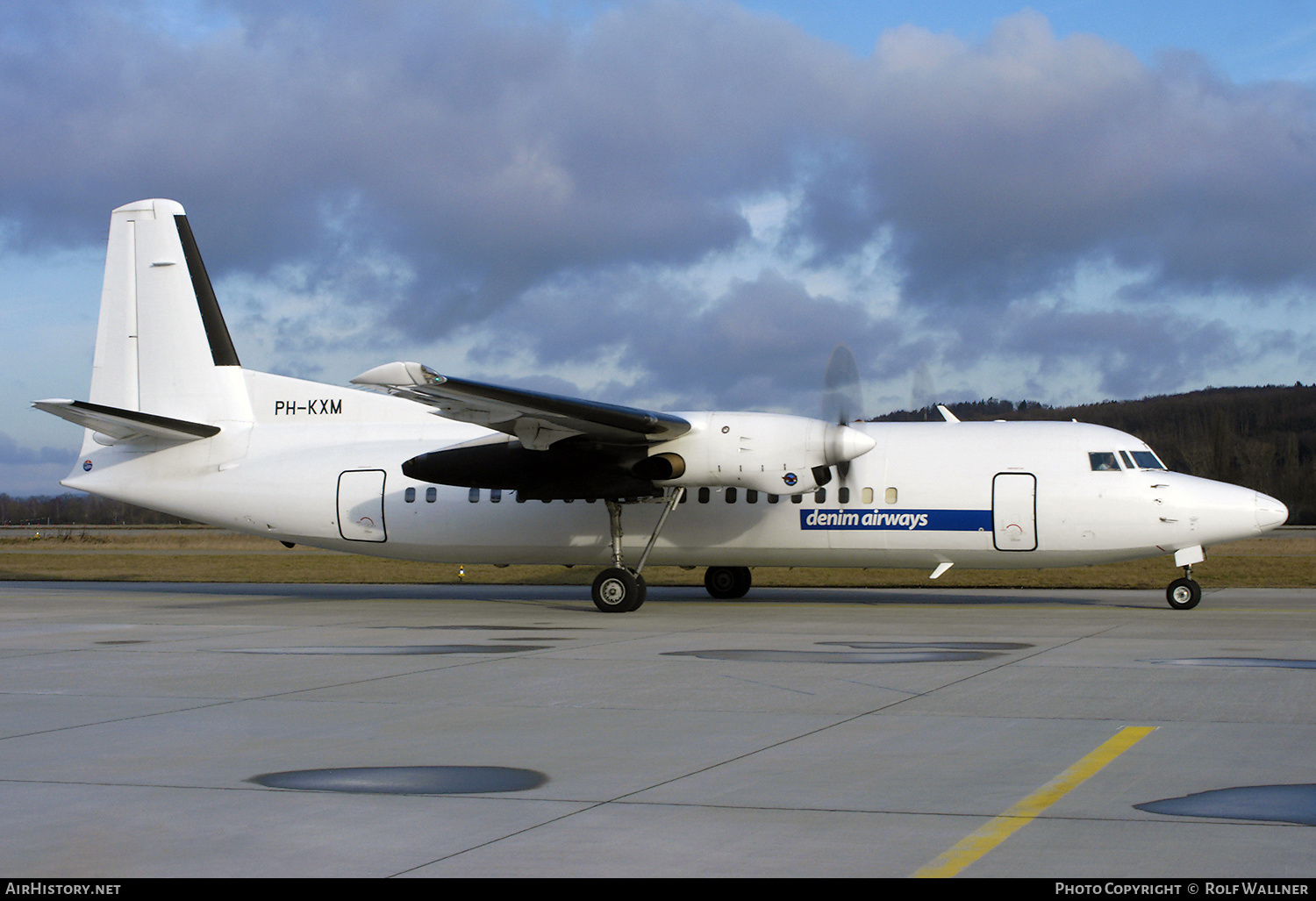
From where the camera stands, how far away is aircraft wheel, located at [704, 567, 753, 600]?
22.6 meters

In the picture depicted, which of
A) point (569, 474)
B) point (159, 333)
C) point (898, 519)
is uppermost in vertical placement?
point (159, 333)

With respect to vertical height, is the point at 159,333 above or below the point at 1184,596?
above

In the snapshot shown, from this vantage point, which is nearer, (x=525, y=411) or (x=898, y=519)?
(x=525, y=411)

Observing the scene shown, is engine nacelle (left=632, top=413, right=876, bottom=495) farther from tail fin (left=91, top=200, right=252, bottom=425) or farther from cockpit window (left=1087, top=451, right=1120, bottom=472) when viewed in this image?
tail fin (left=91, top=200, right=252, bottom=425)

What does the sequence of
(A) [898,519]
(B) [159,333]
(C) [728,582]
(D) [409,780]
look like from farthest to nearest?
(B) [159,333]
(C) [728,582]
(A) [898,519]
(D) [409,780]

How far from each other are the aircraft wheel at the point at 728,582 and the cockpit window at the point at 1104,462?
6833 mm

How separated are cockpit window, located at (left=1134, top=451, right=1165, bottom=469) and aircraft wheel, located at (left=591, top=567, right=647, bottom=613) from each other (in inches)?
331

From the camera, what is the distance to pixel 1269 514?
59.6 ft

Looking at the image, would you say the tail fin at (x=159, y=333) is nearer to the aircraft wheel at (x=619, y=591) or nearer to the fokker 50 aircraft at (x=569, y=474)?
the fokker 50 aircraft at (x=569, y=474)

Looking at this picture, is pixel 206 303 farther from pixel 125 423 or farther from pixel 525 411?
pixel 525 411

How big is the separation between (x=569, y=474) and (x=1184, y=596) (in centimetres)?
1017

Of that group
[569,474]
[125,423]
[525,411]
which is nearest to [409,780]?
[525,411]

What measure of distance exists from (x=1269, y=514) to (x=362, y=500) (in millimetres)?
15430

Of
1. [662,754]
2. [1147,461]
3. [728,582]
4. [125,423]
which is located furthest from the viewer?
[728,582]
